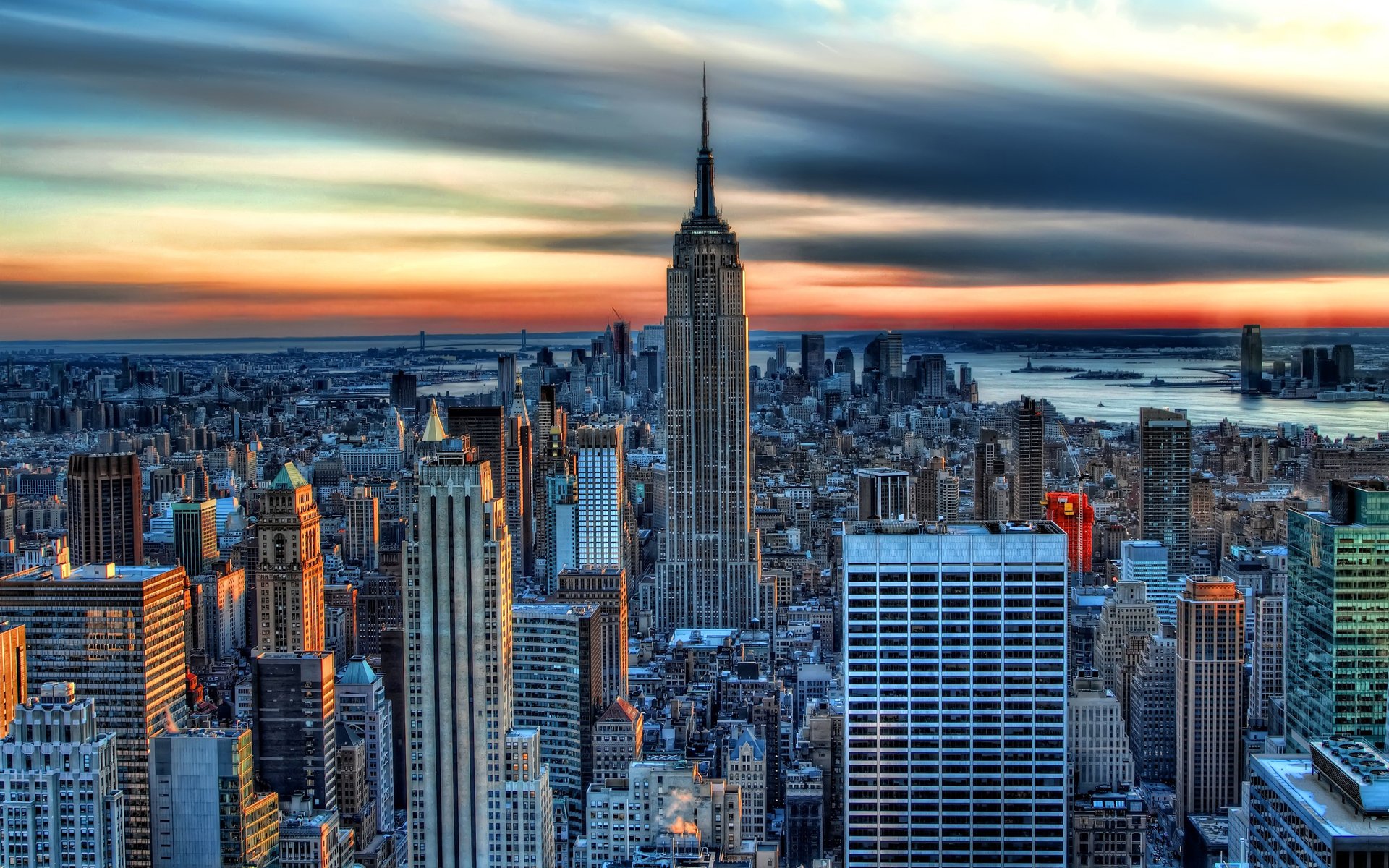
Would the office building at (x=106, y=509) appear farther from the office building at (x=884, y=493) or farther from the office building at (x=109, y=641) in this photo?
the office building at (x=884, y=493)

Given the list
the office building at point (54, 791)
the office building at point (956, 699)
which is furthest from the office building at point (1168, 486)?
the office building at point (54, 791)

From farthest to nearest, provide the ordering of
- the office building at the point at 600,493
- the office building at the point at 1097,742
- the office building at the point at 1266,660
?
the office building at the point at 600,493 < the office building at the point at 1266,660 < the office building at the point at 1097,742

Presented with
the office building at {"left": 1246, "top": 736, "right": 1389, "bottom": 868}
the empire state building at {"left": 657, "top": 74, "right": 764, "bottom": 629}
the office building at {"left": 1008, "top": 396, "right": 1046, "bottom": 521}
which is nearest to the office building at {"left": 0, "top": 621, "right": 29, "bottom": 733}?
the office building at {"left": 1246, "top": 736, "right": 1389, "bottom": 868}

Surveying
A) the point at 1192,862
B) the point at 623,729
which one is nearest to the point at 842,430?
the point at 623,729

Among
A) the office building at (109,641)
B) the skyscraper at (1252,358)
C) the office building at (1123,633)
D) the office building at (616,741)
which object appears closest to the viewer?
the skyscraper at (1252,358)

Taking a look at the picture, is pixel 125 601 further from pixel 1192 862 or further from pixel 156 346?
pixel 1192 862

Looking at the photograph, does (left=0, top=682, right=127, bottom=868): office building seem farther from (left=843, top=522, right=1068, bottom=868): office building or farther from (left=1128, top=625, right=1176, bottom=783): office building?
(left=1128, top=625, right=1176, bottom=783): office building
